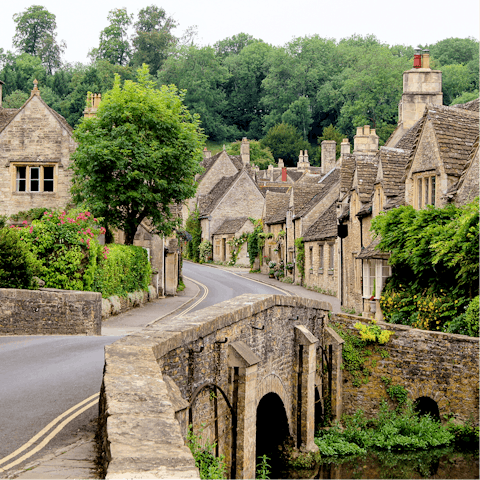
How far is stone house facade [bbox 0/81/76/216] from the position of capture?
33281 millimetres

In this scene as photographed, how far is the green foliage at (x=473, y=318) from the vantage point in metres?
17.8

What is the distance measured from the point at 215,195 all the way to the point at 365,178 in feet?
125

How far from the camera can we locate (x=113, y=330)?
2144 cm

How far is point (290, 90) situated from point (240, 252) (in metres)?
56.3

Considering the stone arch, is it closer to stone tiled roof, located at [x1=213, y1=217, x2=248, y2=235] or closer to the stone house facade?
the stone house facade

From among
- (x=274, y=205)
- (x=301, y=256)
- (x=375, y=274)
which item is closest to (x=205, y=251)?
(x=274, y=205)

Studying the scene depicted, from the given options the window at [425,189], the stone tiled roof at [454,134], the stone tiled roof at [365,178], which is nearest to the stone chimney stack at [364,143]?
the stone tiled roof at [365,178]

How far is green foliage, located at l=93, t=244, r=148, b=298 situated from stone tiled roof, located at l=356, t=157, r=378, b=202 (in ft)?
36.5

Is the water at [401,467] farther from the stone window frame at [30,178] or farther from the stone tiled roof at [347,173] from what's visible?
the stone window frame at [30,178]

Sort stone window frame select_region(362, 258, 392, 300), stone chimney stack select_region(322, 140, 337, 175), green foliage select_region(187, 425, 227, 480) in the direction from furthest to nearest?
1. stone chimney stack select_region(322, 140, 337, 175)
2. stone window frame select_region(362, 258, 392, 300)
3. green foliage select_region(187, 425, 227, 480)

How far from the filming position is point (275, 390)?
15531 mm

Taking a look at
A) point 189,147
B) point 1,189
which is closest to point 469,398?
point 189,147

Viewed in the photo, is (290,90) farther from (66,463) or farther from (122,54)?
(66,463)

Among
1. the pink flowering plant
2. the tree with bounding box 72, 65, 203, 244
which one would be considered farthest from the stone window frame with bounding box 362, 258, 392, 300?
the tree with bounding box 72, 65, 203, 244
